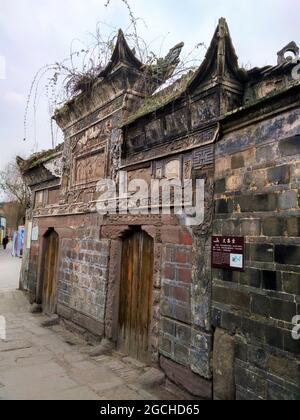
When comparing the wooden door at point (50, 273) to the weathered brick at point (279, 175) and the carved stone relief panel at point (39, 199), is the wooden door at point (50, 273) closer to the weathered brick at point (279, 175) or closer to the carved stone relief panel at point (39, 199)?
the carved stone relief panel at point (39, 199)

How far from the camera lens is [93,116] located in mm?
6133

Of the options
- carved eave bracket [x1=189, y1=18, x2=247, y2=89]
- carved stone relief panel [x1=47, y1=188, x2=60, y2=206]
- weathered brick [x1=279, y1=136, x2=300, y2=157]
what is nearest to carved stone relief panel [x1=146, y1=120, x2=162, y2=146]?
carved eave bracket [x1=189, y1=18, x2=247, y2=89]

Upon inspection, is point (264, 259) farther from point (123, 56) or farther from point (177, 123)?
point (123, 56)

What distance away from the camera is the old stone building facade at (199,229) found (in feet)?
9.35

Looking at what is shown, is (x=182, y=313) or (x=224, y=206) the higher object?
(x=224, y=206)

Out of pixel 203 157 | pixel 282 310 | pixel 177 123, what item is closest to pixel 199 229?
pixel 203 157

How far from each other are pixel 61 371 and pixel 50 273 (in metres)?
3.42

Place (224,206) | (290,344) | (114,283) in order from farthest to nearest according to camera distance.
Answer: (114,283)
(224,206)
(290,344)

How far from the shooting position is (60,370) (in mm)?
4336

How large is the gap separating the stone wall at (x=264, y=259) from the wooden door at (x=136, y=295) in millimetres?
1364

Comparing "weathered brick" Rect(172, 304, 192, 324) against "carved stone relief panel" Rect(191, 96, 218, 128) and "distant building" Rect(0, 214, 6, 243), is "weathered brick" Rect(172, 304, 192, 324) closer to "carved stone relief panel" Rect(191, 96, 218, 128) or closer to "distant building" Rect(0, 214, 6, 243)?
"carved stone relief panel" Rect(191, 96, 218, 128)

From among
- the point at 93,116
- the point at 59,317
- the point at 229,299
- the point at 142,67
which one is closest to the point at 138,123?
the point at 142,67

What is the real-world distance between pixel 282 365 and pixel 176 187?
7.15ft

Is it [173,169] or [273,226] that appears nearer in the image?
[273,226]
